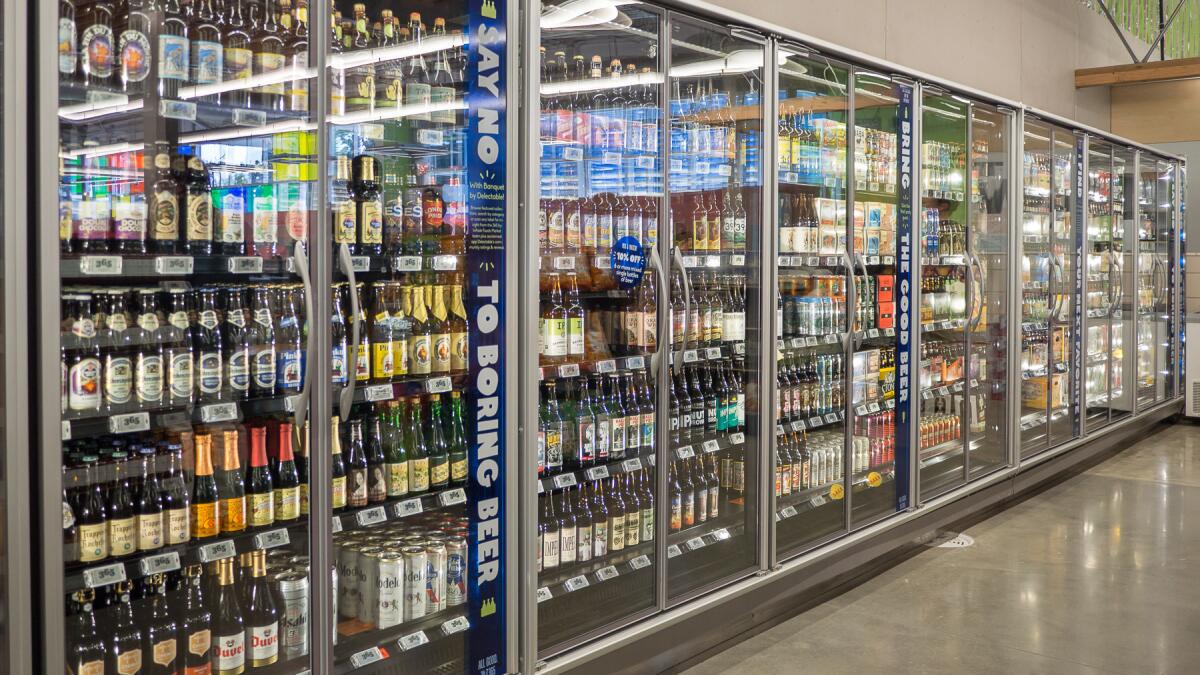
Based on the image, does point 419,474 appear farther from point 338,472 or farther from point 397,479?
point 338,472

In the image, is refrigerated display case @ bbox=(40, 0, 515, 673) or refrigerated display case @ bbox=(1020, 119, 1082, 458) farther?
refrigerated display case @ bbox=(1020, 119, 1082, 458)

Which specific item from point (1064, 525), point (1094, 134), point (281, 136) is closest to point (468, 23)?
point (281, 136)

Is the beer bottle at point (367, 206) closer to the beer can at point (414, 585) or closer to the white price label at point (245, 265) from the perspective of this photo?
the white price label at point (245, 265)

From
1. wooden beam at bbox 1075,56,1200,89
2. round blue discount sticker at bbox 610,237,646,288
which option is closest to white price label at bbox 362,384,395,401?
round blue discount sticker at bbox 610,237,646,288

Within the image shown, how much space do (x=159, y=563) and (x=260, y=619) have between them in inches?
16.8

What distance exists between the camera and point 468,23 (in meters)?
2.96

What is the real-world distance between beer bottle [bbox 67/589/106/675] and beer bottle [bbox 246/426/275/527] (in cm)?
41

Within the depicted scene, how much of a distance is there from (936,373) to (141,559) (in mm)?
4447

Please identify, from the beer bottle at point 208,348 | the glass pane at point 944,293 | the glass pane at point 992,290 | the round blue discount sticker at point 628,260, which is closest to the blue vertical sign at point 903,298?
the glass pane at point 944,293

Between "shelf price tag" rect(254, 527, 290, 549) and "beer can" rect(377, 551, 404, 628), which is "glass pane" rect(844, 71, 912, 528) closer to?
"beer can" rect(377, 551, 404, 628)

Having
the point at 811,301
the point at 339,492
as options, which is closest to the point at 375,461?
the point at 339,492

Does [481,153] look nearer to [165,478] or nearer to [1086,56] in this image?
[165,478]

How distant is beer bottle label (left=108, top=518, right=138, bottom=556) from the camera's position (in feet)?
7.59

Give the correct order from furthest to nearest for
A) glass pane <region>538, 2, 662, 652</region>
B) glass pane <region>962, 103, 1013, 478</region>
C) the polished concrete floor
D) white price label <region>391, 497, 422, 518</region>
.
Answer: glass pane <region>962, 103, 1013, 478</region> → the polished concrete floor → glass pane <region>538, 2, 662, 652</region> → white price label <region>391, 497, 422, 518</region>
